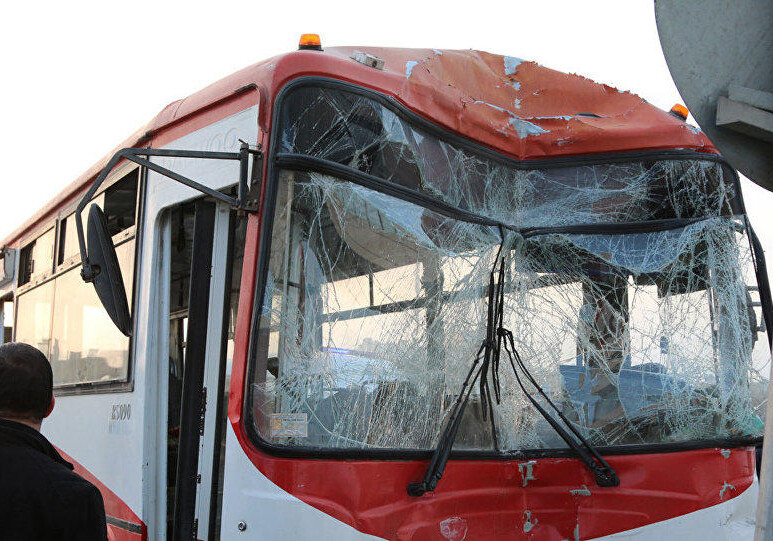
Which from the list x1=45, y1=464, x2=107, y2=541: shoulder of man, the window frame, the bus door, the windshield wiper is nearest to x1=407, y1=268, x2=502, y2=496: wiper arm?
the windshield wiper

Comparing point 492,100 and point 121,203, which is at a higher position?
point 492,100

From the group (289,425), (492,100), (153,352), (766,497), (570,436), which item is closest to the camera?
(766,497)

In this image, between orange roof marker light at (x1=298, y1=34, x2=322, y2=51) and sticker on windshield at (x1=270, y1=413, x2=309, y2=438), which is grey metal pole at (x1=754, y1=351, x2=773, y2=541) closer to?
sticker on windshield at (x1=270, y1=413, x2=309, y2=438)

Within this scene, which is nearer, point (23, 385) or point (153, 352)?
point (23, 385)

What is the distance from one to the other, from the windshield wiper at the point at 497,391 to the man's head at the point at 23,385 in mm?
1443

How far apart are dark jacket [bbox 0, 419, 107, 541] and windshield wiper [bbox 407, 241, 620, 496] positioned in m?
1.37

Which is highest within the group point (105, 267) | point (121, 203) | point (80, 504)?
point (121, 203)

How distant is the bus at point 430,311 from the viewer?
9.76ft

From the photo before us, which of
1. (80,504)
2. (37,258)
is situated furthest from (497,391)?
(37,258)

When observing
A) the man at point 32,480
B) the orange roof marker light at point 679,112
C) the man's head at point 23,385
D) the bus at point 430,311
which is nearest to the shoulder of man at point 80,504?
the man at point 32,480

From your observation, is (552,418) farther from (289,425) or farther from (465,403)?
(289,425)

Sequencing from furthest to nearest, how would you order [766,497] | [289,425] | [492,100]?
1. [492,100]
2. [289,425]
3. [766,497]

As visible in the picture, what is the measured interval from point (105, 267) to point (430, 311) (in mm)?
1297

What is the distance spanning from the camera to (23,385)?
2.17 m
